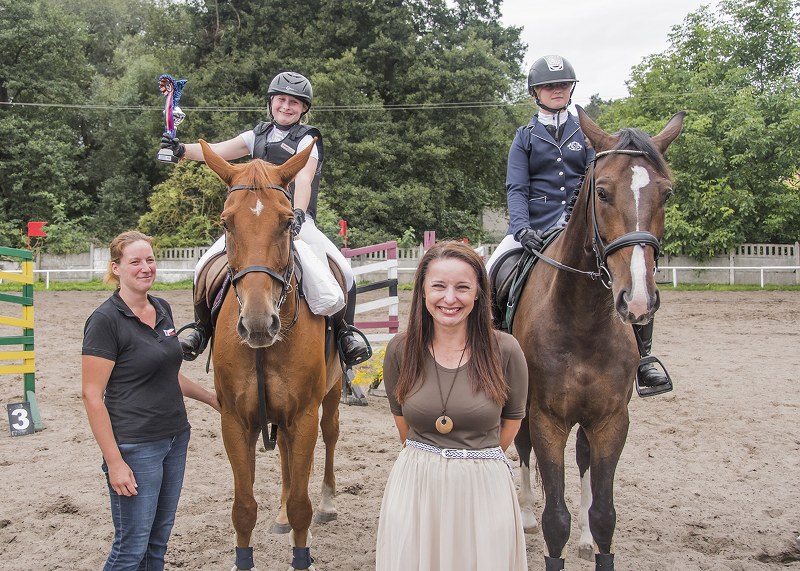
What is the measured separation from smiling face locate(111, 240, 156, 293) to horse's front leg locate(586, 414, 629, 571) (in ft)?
8.31

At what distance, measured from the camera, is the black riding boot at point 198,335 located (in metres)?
4.34

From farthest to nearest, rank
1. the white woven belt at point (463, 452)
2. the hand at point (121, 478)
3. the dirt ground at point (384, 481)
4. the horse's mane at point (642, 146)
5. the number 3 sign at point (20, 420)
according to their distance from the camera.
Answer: the number 3 sign at point (20, 420) → the dirt ground at point (384, 481) → the horse's mane at point (642, 146) → the hand at point (121, 478) → the white woven belt at point (463, 452)

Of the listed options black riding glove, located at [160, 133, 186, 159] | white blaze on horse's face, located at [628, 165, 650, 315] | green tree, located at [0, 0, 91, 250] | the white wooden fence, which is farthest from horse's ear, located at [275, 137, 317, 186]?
green tree, located at [0, 0, 91, 250]

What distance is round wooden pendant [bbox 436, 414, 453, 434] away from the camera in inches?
Result: 98.5

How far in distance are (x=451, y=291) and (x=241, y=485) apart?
6.95 ft

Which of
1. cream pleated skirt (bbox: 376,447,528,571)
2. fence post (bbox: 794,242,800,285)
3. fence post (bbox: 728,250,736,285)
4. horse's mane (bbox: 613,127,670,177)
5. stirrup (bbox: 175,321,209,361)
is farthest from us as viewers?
fence post (bbox: 728,250,736,285)

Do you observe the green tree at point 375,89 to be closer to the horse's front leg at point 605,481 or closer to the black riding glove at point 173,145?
the black riding glove at point 173,145

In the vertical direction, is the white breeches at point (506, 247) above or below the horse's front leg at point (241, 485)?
above

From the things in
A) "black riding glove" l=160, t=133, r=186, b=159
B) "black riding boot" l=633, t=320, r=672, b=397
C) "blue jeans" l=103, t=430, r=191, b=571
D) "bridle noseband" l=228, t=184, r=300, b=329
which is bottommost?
"blue jeans" l=103, t=430, r=191, b=571

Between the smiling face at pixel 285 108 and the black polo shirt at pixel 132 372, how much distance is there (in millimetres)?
2095

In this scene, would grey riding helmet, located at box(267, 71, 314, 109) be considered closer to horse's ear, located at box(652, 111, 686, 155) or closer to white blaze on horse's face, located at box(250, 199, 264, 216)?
white blaze on horse's face, located at box(250, 199, 264, 216)

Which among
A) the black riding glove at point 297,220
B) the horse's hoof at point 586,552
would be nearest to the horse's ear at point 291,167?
the black riding glove at point 297,220

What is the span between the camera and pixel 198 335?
14.6ft

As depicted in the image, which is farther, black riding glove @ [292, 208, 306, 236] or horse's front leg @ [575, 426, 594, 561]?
horse's front leg @ [575, 426, 594, 561]
